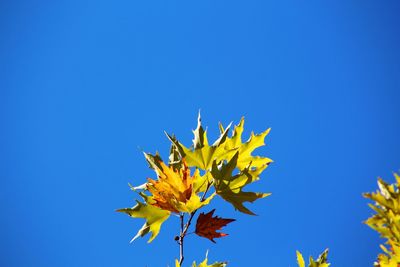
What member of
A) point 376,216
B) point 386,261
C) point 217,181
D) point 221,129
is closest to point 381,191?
point 376,216

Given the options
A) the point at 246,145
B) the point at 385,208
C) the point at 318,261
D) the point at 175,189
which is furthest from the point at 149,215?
the point at 385,208

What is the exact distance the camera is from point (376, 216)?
11.8 feet

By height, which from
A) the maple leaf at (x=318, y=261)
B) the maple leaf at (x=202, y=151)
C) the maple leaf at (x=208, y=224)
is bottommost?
the maple leaf at (x=318, y=261)

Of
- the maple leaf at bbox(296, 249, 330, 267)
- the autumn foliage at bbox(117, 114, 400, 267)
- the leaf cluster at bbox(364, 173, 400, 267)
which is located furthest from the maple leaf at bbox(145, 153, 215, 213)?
the leaf cluster at bbox(364, 173, 400, 267)

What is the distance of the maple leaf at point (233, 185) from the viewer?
168 centimetres

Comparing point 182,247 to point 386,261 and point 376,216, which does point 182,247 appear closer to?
point 386,261

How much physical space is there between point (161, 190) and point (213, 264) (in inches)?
19.4

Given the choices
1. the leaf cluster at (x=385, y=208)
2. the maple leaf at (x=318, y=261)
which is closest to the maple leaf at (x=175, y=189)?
the maple leaf at (x=318, y=261)

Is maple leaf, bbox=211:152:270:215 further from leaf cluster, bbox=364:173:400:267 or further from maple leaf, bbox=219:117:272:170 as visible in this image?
leaf cluster, bbox=364:173:400:267

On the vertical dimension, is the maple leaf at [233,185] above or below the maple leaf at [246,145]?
below

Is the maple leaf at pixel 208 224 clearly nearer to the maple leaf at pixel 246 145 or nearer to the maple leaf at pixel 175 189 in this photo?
the maple leaf at pixel 175 189

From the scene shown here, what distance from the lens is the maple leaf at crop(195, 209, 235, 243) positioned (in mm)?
1705

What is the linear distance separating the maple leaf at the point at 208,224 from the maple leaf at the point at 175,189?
0.08 metres

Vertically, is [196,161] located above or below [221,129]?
Result: below
